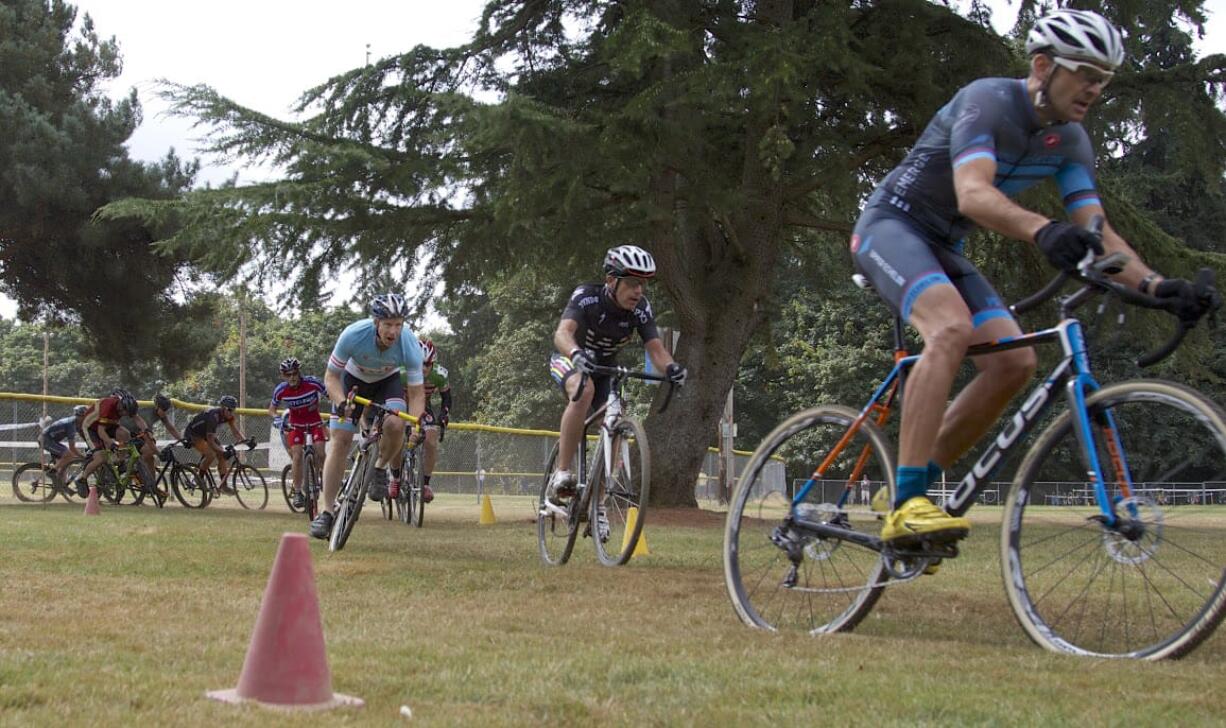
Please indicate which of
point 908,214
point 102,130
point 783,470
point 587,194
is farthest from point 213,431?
point 908,214

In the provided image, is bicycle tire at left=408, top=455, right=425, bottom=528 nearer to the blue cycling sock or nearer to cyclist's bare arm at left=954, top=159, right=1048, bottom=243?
the blue cycling sock

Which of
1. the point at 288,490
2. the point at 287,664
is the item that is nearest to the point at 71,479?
the point at 288,490

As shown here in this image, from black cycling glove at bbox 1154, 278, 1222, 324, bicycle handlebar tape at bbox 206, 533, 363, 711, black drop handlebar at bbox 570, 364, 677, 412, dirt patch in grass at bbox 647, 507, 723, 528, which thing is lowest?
dirt patch in grass at bbox 647, 507, 723, 528

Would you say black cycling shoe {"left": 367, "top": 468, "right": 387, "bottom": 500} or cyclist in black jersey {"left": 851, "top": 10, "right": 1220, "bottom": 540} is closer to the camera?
cyclist in black jersey {"left": 851, "top": 10, "right": 1220, "bottom": 540}

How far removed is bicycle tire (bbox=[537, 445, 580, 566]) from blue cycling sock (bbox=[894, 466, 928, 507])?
4.13 m

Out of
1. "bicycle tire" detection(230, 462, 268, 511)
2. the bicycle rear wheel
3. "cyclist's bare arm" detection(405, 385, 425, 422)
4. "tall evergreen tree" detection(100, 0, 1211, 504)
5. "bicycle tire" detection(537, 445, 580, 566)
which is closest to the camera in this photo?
the bicycle rear wheel

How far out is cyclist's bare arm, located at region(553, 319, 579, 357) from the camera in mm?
8500

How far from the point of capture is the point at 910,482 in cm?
496

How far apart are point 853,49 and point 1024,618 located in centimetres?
1185

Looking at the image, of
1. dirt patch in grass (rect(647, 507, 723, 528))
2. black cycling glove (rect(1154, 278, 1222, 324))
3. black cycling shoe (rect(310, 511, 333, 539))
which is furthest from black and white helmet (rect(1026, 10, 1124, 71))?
dirt patch in grass (rect(647, 507, 723, 528))

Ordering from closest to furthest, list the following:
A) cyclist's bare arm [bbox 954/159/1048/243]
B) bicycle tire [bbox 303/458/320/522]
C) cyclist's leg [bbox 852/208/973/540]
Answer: cyclist's bare arm [bbox 954/159/1048/243], cyclist's leg [bbox 852/208/973/540], bicycle tire [bbox 303/458/320/522]

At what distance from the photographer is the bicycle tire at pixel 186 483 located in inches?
819

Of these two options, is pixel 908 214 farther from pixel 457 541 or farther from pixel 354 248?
pixel 354 248

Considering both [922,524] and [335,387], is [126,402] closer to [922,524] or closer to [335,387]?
[335,387]
